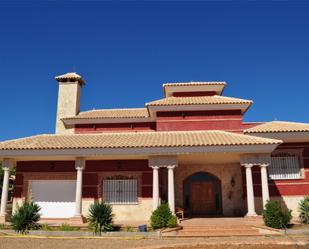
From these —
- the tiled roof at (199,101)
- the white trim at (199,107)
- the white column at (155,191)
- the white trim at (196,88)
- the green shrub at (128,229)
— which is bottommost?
the green shrub at (128,229)

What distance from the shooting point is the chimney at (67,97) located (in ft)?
91.1

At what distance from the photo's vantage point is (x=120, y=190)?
18.1 metres

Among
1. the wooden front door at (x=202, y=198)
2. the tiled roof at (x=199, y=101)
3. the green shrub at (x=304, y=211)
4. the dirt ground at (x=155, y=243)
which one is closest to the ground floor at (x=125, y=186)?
the wooden front door at (x=202, y=198)

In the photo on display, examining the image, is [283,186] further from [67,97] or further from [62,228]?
[67,97]

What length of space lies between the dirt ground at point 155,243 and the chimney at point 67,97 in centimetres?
1554

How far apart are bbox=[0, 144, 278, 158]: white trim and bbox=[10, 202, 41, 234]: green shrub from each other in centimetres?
309

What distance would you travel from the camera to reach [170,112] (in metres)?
20.0

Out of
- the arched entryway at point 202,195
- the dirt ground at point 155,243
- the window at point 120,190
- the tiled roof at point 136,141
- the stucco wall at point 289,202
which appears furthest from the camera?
the arched entryway at point 202,195

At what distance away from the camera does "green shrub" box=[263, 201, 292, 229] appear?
13844 mm

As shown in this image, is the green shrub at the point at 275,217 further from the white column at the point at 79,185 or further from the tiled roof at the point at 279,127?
the white column at the point at 79,185

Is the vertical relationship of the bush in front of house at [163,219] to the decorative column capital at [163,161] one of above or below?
below

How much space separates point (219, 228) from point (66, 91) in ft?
66.3

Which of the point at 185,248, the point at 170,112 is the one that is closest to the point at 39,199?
the point at 170,112

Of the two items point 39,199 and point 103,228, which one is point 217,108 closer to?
point 103,228
